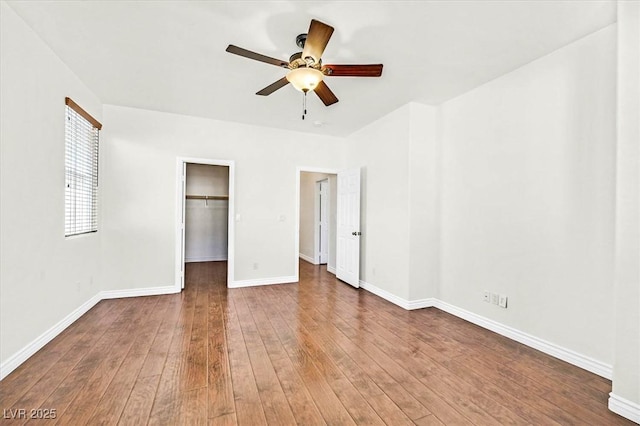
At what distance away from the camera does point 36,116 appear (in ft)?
8.38

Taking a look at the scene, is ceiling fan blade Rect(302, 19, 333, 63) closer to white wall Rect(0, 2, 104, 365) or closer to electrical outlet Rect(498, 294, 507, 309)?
white wall Rect(0, 2, 104, 365)

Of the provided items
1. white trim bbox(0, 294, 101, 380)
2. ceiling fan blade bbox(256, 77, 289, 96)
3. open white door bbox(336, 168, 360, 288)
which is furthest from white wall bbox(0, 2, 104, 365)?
open white door bbox(336, 168, 360, 288)

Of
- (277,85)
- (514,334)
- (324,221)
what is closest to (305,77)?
(277,85)

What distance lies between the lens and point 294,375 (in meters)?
2.25

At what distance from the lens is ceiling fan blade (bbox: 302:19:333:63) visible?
75.9 inches

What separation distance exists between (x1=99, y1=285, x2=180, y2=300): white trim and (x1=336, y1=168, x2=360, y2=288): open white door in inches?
110

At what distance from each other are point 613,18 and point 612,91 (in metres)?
0.53

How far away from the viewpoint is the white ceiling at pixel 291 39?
7.04 ft

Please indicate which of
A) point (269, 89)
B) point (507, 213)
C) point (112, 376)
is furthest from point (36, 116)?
point (507, 213)

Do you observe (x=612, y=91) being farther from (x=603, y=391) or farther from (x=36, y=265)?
(x=36, y=265)

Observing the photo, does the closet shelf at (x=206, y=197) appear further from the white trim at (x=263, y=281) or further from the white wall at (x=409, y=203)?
the white wall at (x=409, y=203)

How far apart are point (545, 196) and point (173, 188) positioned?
473 cm

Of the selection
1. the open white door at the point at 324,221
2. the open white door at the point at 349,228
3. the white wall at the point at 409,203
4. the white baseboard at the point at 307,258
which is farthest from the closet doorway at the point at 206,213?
the white wall at the point at 409,203

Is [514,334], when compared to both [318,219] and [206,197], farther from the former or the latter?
[206,197]
